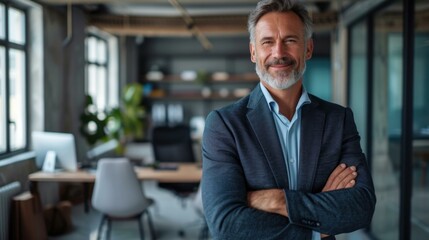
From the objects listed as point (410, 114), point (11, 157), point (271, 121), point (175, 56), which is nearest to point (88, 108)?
point (11, 157)

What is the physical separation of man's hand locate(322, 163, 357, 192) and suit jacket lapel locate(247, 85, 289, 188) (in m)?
0.17

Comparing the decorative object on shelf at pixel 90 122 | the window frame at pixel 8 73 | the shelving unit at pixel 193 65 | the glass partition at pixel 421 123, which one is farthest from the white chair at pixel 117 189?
the shelving unit at pixel 193 65

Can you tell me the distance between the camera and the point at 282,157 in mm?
1590

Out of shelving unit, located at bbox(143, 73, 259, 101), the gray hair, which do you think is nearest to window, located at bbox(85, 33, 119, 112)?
shelving unit, located at bbox(143, 73, 259, 101)

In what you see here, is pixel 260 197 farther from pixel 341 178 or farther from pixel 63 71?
pixel 63 71

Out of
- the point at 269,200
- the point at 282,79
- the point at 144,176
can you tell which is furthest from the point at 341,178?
the point at 144,176

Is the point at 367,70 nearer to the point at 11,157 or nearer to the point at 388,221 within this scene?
the point at 388,221

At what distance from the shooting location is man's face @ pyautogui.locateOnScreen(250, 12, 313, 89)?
63.5 inches

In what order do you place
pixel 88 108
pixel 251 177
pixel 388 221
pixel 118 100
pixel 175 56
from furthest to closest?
pixel 175 56
pixel 118 100
pixel 88 108
pixel 388 221
pixel 251 177

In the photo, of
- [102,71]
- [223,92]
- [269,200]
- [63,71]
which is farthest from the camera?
[223,92]

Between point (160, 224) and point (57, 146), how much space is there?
6.27ft

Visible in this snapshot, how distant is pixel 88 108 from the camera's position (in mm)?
6797

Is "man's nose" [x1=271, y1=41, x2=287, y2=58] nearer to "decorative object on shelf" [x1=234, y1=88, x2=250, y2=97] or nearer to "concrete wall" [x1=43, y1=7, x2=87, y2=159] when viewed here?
"concrete wall" [x1=43, y1=7, x2=87, y2=159]

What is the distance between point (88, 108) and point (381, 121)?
4.23 metres
